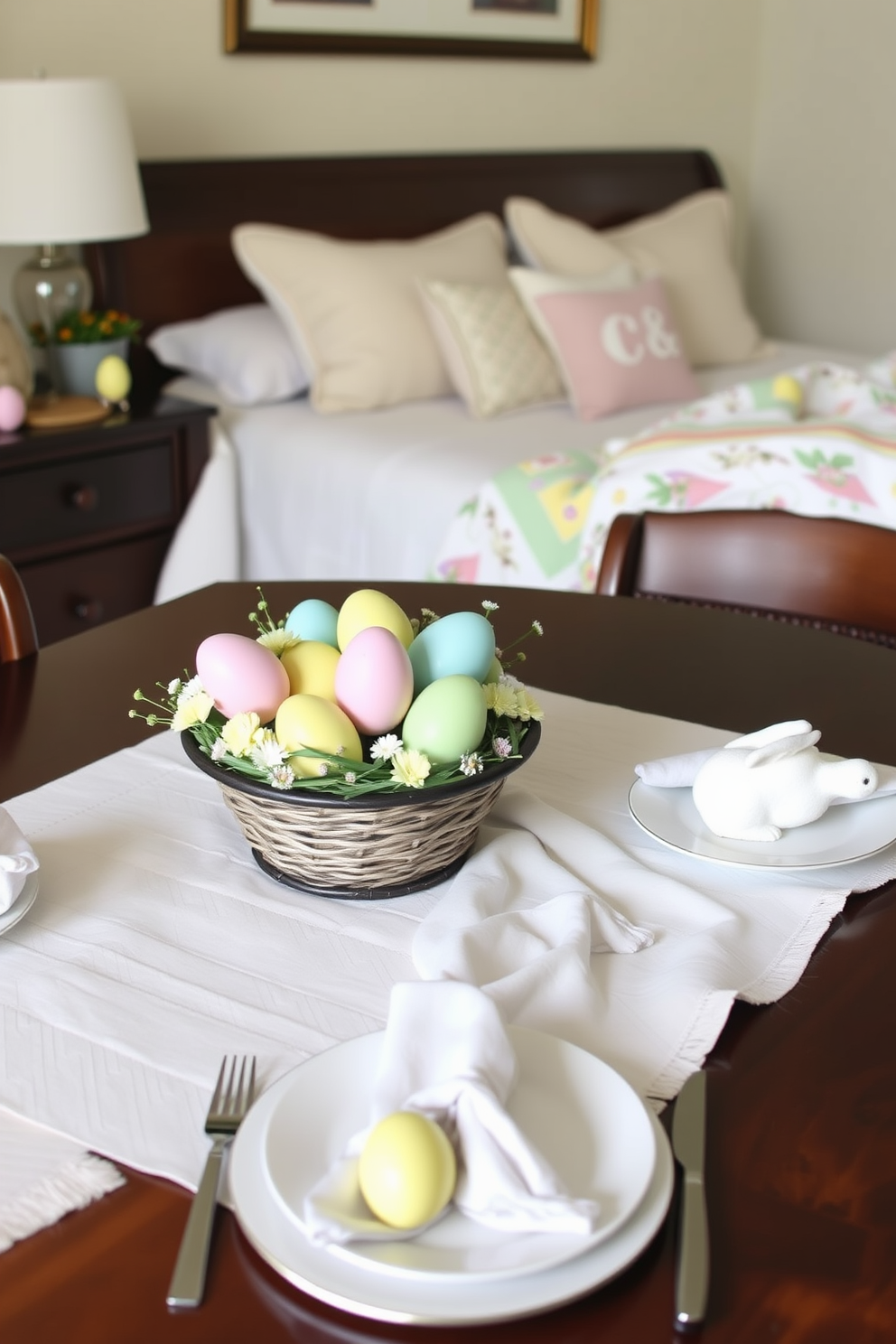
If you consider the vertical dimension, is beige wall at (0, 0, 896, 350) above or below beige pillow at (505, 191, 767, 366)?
above

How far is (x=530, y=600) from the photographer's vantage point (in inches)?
57.4

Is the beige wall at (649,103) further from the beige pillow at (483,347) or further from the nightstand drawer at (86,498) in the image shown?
the beige pillow at (483,347)

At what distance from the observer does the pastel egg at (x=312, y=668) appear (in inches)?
36.7

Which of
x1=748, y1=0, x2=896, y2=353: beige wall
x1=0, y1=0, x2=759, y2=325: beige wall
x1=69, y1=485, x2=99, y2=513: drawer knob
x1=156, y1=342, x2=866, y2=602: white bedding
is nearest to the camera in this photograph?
x1=69, y1=485, x2=99, y2=513: drawer knob

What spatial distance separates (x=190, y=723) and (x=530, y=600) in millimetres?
616

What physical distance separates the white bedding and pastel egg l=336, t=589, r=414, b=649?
1740mm

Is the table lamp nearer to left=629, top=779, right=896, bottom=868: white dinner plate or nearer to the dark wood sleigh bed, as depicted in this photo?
the dark wood sleigh bed

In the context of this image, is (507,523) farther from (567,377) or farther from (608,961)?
(608,961)

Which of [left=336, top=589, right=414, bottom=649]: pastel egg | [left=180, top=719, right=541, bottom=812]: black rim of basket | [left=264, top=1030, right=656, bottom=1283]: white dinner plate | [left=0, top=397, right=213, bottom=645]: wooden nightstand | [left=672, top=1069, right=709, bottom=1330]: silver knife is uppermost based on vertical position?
[left=336, top=589, right=414, bottom=649]: pastel egg

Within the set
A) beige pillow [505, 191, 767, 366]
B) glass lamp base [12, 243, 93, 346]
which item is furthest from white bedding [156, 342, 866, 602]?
beige pillow [505, 191, 767, 366]

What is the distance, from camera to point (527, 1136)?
658mm

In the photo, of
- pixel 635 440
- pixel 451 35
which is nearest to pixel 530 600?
pixel 635 440

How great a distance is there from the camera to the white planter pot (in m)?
2.80

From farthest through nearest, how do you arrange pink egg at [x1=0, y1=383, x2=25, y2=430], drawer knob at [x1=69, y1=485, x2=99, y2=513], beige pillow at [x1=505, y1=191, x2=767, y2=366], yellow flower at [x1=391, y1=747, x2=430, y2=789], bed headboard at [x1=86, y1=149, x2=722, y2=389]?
beige pillow at [x1=505, y1=191, x2=767, y2=366], bed headboard at [x1=86, y1=149, x2=722, y2=389], drawer knob at [x1=69, y1=485, x2=99, y2=513], pink egg at [x1=0, y1=383, x2=25, y2=430], yellow flower at [x1=391, y1=747, x2=430, y2=789]
